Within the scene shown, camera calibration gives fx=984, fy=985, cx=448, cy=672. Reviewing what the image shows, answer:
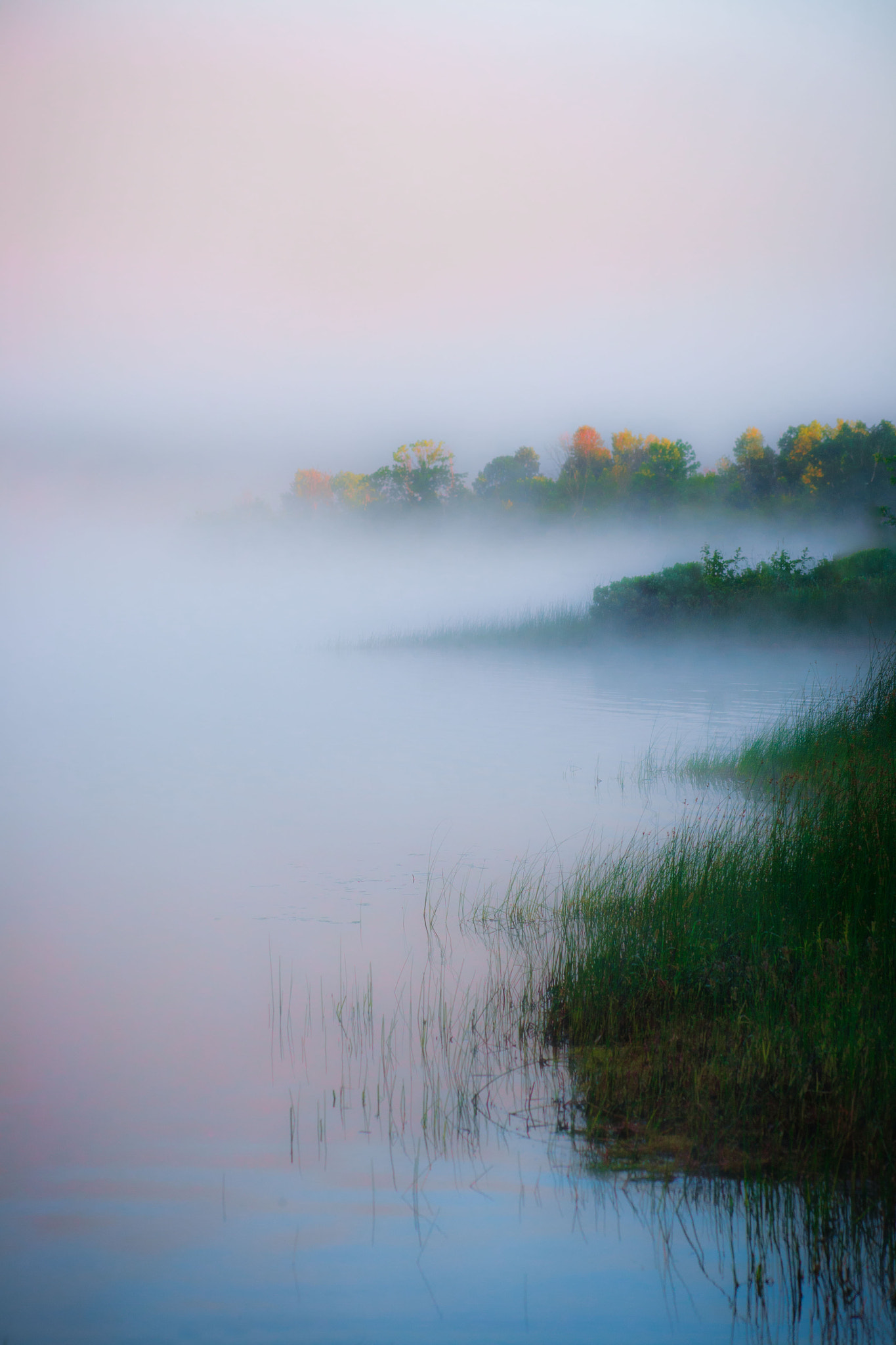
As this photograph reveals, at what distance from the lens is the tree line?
1864 inches

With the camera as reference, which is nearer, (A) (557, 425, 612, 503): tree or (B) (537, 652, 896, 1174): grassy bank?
(B) (537, 652, 896, 1174): grassy bank

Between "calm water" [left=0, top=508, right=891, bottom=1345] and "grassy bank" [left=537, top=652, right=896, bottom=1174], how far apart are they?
33cm

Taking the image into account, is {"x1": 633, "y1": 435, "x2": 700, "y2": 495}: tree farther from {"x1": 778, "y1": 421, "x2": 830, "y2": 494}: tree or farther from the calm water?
the calm water

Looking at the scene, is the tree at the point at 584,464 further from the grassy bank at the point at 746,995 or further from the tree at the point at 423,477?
the grassy bank at the point at 746,995

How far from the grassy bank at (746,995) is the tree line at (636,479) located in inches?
1667

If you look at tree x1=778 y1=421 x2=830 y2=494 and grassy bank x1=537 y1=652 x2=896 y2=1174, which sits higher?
tree x1=778 y1=421 x2=830 y2=494

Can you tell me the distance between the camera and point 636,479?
62188 mm

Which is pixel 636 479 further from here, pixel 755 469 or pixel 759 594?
pixel 759 594

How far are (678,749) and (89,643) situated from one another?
44.6 metres

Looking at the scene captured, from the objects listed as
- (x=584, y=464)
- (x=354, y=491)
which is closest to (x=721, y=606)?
(x=584, y=464)

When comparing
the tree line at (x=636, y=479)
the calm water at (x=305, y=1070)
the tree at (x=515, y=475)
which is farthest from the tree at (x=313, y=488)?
the calm water at (x=305, y=1070)

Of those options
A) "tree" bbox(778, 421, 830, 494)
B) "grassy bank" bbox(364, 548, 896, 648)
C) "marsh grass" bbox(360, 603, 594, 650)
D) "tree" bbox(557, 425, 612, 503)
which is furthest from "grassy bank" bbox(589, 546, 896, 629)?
"tree" bbox(557, 425, 612, 503)

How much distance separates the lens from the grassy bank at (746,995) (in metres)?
3.54

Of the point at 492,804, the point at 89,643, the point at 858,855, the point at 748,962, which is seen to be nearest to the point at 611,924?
the point at 748,962
